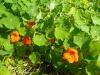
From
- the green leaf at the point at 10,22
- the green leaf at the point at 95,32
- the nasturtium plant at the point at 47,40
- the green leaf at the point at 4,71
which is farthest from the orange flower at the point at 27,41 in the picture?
the green leaf at the point at 95,32

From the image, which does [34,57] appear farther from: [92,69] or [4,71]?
[92,69]

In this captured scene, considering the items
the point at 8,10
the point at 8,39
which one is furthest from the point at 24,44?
the point at 8,10

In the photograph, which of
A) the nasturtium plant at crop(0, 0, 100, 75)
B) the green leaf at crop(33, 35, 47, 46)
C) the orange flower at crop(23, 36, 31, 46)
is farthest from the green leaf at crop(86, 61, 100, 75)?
the orange flower at crop(23, 36, 31, 46)

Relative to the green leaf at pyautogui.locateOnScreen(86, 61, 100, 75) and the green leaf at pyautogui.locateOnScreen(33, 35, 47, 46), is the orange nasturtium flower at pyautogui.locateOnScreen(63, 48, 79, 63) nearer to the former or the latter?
the green leaf at pyautogui.locateOnScreen(86, 61, 100, 75)

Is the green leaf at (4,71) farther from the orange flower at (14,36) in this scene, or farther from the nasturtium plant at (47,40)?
the orange flower at (14,36)

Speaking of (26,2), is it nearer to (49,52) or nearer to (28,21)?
(28,21)
